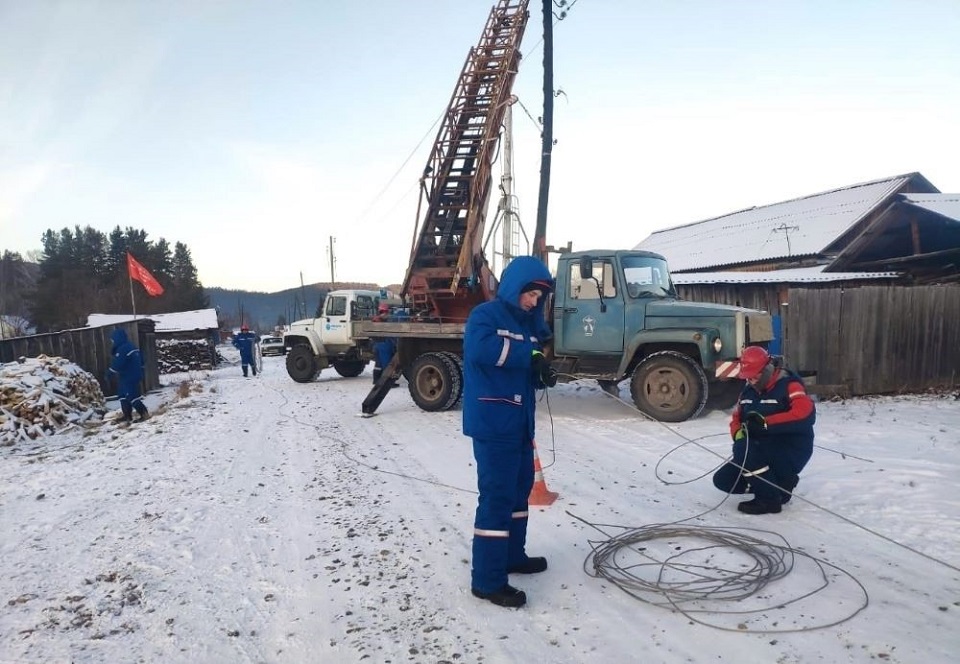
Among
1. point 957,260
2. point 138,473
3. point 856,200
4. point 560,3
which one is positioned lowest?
point 138,473

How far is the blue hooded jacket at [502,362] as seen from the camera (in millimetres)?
3209

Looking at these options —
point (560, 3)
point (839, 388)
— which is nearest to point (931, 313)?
point (839, 388)

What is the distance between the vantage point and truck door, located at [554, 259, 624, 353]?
27.6 ft

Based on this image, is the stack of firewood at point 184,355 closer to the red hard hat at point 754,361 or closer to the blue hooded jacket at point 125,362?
the blue hooded jacket at point 125,362

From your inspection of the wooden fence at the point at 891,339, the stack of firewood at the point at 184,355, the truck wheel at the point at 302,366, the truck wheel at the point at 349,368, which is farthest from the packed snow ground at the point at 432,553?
the stack of firewood at the point at 184,355

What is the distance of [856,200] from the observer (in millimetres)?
19938

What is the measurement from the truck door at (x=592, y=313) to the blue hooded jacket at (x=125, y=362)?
7421 millimetres

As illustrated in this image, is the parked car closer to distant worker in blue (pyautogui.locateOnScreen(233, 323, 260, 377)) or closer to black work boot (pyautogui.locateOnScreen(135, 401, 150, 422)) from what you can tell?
distant worker in blue (pyautogui.locateOnScreen(233, 323, 260, 377))

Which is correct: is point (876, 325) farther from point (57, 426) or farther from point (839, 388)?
point (57, 426)

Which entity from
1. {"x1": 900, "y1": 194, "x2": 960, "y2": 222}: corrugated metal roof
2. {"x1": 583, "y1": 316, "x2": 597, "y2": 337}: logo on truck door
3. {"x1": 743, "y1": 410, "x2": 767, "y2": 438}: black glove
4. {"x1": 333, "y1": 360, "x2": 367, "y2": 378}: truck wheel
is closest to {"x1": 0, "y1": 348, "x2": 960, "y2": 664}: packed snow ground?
{"x1": 743, "y1": 410, "x2": 767, "y2": 438}: black glove

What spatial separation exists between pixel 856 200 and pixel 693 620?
2200cm

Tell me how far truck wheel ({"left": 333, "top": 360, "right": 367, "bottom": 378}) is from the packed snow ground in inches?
341

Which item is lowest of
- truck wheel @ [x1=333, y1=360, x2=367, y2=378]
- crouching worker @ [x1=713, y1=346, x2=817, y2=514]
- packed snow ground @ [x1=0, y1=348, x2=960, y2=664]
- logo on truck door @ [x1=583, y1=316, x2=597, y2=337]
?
packed snow ground @ [x1=0, y1=348, x2=960, y2=664]

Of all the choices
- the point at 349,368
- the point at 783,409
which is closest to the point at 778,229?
the point at 349,368
